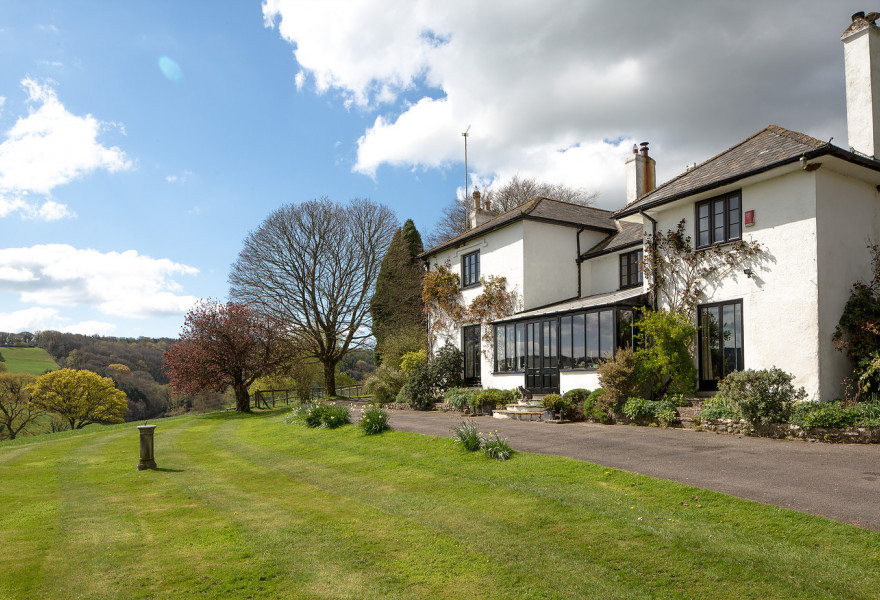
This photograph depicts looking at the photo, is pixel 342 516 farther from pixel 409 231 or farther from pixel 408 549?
pixel 409 231

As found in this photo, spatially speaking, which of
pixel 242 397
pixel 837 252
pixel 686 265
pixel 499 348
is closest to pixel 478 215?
pixel 499 348

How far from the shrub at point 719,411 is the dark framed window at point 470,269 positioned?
42.0ft

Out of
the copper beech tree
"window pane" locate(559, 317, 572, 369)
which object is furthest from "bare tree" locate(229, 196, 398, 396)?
"window pane" locate(559, 317, 572, 369)

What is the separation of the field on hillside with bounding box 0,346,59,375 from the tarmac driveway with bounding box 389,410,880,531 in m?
55.6

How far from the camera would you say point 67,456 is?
44.7 ft

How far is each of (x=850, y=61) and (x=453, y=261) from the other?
15883 millimetres

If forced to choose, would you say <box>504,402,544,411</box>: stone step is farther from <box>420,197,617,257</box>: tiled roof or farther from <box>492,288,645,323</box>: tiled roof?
<box>420,197,617,257</box>: tiled roof

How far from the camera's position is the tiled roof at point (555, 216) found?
22.0 meters

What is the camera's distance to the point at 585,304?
18.5m

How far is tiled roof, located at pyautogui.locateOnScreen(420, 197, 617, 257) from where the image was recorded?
22.0m

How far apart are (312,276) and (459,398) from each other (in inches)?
659

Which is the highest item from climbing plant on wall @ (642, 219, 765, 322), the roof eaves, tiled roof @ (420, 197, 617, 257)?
tiled roof @ (420, 197, 617, 257)

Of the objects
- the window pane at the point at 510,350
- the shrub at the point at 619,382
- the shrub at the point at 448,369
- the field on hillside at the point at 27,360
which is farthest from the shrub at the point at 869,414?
the field on hillside at the point at 27,360

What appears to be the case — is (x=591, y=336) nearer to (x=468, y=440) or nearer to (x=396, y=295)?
(x=468, y=440)
